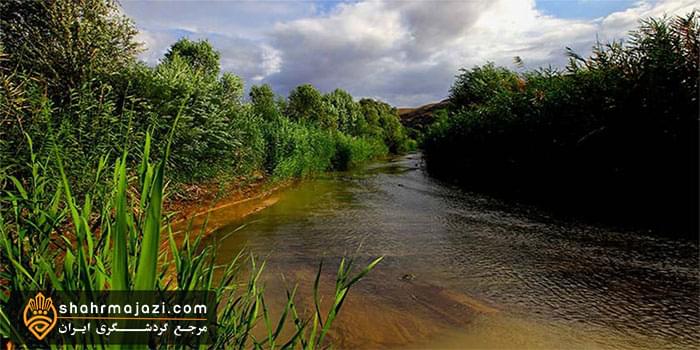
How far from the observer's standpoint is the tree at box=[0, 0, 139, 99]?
5238 millimetres

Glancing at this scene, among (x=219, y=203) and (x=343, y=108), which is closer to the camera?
(x=219, y=203)

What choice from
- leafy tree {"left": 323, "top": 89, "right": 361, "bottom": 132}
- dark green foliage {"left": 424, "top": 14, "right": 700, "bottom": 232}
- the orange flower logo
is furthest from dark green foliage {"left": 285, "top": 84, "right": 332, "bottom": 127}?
the orange flower logo

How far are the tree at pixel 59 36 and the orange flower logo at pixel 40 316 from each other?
5.04 metres

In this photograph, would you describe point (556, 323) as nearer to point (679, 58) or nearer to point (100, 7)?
point (679, 58)

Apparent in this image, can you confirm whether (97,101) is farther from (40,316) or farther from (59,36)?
(40,316)

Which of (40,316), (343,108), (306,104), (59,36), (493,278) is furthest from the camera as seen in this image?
(343,108)

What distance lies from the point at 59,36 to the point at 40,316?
18.8 feet

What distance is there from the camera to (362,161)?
2084cm

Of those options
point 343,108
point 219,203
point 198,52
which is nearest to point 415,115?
point 343,108

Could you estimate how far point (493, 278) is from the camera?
338 cm

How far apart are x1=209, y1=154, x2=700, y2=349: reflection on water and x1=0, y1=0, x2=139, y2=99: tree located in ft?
9.28

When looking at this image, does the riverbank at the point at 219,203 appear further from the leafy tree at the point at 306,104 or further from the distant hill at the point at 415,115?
the distant hill at the point at 415,115

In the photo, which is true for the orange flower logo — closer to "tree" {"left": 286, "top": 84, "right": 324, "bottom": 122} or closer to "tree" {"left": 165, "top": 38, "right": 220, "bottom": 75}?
"tree" {"left": 165, "top": 38, "right": 220, "bottom": 75}

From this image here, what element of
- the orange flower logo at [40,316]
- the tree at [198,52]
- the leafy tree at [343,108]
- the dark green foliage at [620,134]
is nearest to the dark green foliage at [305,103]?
the leafy tree at [343,108]
